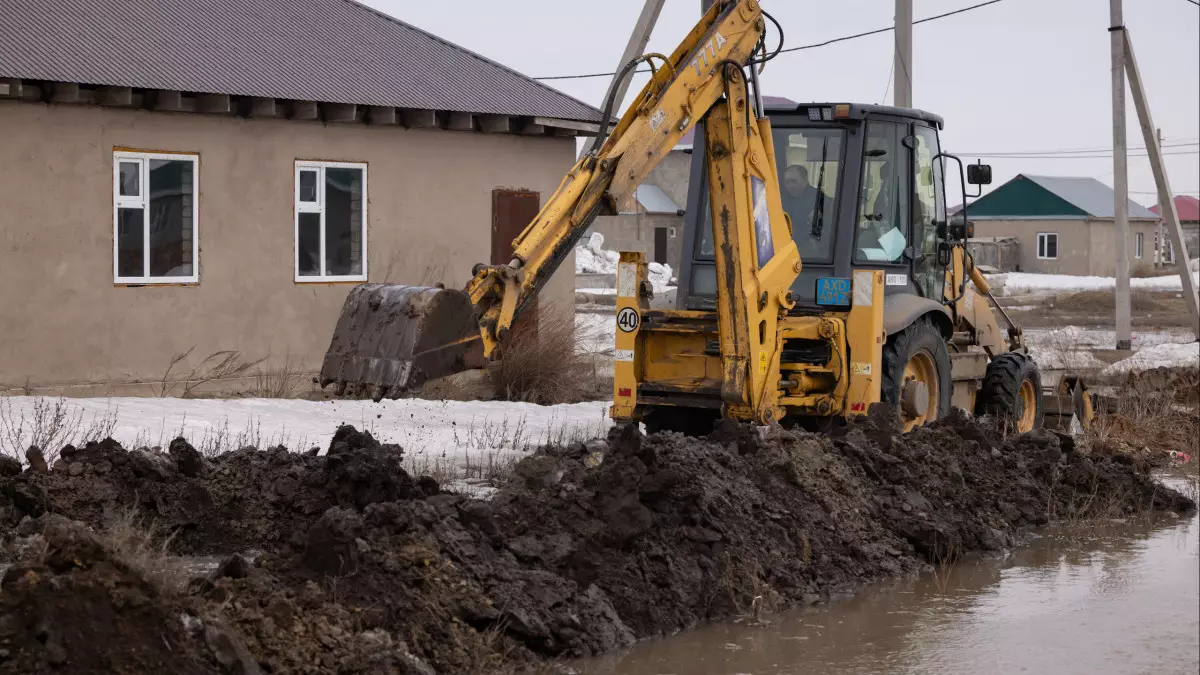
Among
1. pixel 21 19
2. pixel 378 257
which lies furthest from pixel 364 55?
pixel 21 19

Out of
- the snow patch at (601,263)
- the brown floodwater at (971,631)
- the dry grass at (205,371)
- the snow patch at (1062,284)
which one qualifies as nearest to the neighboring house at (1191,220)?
the snow patch at (1062,284)

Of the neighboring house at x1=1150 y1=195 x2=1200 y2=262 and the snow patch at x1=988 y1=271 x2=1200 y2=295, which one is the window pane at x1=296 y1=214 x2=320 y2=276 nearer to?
the snow patch at x1=988 y1=271 x2=1200 y2=295

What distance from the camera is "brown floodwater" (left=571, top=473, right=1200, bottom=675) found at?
23.0 ft

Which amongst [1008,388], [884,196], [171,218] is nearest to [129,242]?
[171,218]

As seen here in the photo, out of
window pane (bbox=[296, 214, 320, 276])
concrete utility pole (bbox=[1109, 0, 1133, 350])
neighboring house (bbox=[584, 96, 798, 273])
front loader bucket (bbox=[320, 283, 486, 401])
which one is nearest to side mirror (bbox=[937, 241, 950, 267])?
front loader bucket (bbox=[320, 283, 486, 401])

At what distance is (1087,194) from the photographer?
71562 millimetres

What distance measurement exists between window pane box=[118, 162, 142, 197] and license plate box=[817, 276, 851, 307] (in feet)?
25.1

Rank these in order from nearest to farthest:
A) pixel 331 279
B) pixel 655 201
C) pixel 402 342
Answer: pixel 402 342
pixel 331 279
pixel 655 201

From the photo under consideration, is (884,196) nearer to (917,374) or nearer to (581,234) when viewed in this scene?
(917,374)

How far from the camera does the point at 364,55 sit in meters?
19.0

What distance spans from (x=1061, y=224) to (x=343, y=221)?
54868mm

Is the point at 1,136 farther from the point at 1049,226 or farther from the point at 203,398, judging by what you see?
the point at 1049,226

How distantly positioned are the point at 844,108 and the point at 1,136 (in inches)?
322

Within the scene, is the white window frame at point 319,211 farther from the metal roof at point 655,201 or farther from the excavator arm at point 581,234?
the metal roof at point 655,201
